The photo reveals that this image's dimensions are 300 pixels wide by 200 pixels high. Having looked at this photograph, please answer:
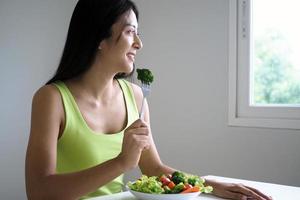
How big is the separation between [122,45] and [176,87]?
3.99ft

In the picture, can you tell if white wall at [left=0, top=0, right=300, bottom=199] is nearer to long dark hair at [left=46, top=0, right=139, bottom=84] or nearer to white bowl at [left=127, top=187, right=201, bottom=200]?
long dark hair at [left=46, top=0, right=139, bottom=84]

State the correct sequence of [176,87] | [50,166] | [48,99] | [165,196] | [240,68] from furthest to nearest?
[176,87] → [240,68] → [48,99] → [50,166] → [165,196]

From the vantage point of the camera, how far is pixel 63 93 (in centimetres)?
131

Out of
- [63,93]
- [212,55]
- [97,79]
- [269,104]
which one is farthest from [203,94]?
[63,93]

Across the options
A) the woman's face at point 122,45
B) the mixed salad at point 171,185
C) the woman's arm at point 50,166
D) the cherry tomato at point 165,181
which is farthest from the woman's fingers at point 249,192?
the woman's face at point 122,45

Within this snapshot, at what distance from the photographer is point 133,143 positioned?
3.54 ft

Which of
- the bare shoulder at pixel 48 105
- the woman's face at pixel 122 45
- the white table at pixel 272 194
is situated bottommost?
the white table at pixel 272 194

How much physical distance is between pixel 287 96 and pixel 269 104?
Answer: 110 mm

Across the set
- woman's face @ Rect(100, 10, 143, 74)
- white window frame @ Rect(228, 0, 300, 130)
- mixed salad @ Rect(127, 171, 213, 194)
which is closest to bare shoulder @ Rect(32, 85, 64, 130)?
woman's face @ Rect(100, 10, 143, 74)

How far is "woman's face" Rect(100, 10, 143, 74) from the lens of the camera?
136cm

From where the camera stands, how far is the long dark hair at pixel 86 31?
1330mm

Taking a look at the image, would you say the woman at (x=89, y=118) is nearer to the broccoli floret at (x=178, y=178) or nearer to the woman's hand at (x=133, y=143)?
the woman's hand at (x=133, y=143)

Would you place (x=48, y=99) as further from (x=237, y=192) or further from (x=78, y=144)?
(x=237, y=192)

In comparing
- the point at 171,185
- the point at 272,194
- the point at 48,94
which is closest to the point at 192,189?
the point at 171,185
